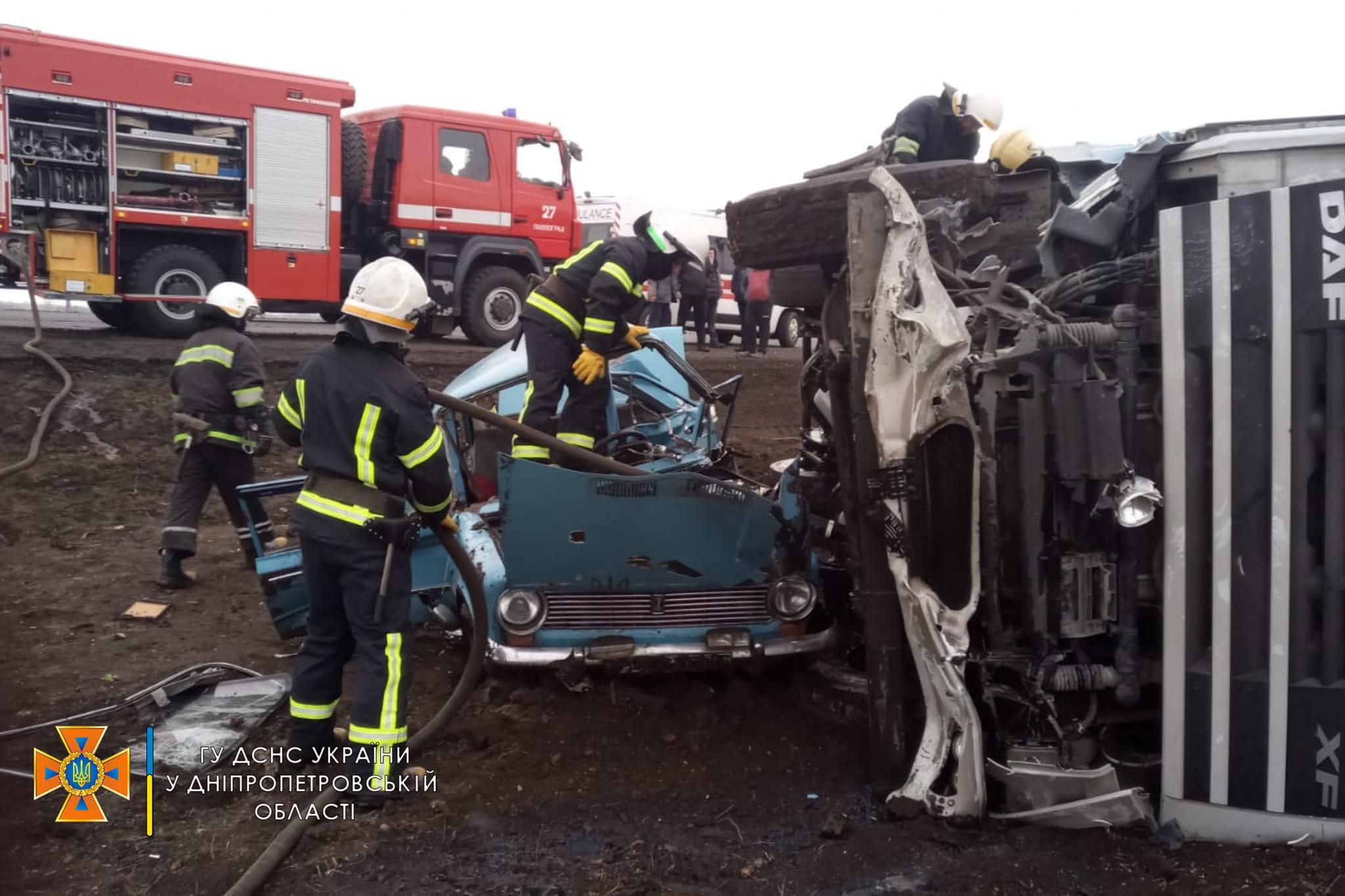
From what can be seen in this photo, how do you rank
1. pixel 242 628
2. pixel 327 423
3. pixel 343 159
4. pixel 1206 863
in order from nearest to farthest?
→ pixel 1206 863, pixel 327 423, pixel 242 628, pixel 343 159

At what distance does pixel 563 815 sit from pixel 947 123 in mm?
3795

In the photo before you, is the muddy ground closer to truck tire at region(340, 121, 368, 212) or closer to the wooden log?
the wooden log

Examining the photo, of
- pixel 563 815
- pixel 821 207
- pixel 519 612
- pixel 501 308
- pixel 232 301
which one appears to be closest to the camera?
pixel 563 815

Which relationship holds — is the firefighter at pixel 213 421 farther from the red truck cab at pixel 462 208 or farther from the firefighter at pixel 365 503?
the red truck cab at pixel 462 208

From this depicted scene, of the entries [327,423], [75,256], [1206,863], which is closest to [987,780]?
[1206,863]

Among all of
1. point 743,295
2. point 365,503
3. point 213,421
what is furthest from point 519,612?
point 743,295

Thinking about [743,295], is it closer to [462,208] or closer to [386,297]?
[462,208]

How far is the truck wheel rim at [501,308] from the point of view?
12664mm

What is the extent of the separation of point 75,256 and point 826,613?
928cm

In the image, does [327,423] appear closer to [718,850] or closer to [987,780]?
[718,850]

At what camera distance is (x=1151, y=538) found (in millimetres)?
3008

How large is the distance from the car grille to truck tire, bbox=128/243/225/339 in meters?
8.47

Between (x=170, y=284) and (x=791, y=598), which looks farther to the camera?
(x=170, y=284)

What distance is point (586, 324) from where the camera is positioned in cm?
497
